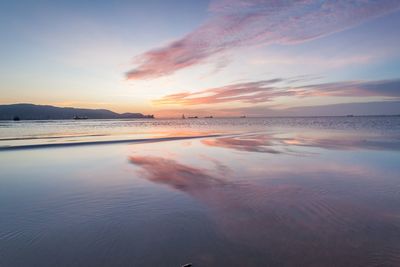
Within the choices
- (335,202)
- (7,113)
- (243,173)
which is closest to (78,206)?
(243,173)

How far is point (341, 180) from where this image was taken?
340 inches

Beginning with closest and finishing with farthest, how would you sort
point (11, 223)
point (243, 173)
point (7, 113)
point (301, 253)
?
1. point (301, 253)
2. point (11, 223)
3. point (243, 173)
4. point (7, 113)

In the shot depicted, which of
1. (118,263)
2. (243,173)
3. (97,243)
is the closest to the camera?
(118,263)

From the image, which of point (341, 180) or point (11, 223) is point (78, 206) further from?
point (341, 180)

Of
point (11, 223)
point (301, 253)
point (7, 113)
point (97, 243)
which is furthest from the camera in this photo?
point (7, 113)

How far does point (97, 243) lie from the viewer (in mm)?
4371

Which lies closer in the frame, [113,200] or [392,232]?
[392,232]

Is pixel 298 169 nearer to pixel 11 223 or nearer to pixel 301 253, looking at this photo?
pixel 301 253

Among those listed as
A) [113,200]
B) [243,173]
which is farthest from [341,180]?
[113,200]

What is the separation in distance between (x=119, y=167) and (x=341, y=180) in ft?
31.3

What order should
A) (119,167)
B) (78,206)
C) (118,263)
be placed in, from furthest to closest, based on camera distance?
1. (119,167)
2. (78,206)
3. (118,263)

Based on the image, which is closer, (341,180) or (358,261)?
(358,261)

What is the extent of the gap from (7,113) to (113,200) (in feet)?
650

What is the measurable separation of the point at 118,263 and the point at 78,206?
3196mm
